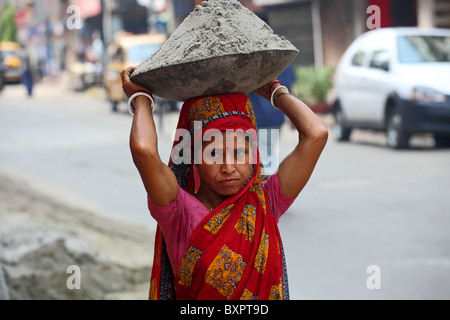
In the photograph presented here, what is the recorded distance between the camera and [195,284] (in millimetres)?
2305

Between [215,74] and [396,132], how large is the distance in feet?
31.0

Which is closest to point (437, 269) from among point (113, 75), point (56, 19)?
point (113, 75)

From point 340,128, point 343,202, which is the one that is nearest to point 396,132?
point 340,128

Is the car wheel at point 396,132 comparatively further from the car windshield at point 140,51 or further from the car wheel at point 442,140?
the car windshield at point 140,51

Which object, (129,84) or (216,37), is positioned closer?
(216,37)

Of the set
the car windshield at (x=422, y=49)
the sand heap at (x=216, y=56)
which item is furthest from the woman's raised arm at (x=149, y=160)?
the car windshield at (x=422, y=49)

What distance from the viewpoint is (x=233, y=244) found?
2.28 meters

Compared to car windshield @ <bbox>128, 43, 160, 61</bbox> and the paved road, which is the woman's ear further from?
car windshield @ <bbox>128, 43, 160, 61</bbox>

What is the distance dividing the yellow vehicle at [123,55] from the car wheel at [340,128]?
29.2 feet

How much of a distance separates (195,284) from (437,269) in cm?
340

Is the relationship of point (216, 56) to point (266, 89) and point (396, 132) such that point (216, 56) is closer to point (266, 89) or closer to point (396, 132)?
point (266, 89)

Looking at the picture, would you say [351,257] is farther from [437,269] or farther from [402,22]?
[402,22]

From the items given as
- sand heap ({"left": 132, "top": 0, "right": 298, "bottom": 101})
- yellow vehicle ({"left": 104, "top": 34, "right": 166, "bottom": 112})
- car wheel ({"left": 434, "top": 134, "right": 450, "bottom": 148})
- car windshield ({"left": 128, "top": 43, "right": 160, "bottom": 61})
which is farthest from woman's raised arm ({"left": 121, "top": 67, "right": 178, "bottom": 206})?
car windshield ({"left": 128, "top": 43, "right": 160, "bottom": 61})

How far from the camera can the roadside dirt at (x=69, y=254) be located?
191 inches
